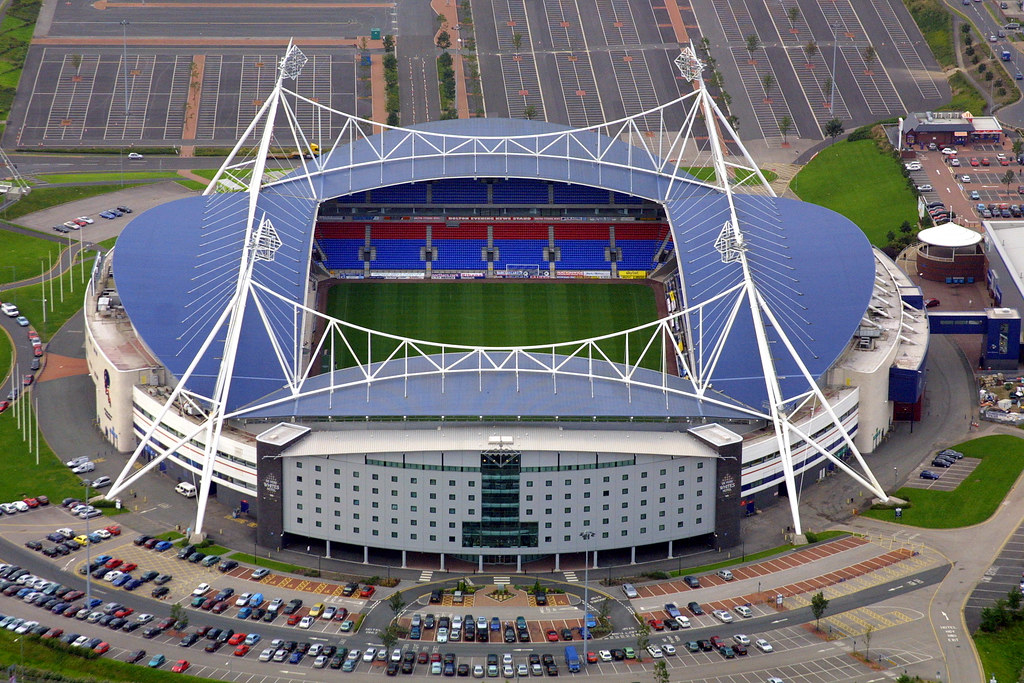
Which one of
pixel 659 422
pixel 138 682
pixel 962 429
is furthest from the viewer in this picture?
pixel 962 429

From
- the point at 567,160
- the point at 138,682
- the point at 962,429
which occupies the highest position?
the point at 567,160

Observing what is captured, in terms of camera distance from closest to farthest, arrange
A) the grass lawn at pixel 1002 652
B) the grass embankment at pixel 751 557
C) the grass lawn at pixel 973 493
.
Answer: the grass lawn at pixel 1002 652, the grass embankment at pixel 751 557, the grass lawn at pixel 973 493

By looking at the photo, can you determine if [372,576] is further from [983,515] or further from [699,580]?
[983,515]

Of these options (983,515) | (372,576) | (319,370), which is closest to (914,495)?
(983,515)

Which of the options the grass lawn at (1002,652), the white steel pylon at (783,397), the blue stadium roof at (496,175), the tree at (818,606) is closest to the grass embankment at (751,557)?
the white steel pylon at (783,397)

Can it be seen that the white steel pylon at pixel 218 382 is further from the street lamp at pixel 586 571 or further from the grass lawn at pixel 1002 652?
the grass lawn at pixel 1002 652

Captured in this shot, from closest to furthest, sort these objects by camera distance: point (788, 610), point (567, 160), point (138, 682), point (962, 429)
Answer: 1. point (138, 682)
2. point (788, 610)
3. point (962, 429)
4. point (567, 160)

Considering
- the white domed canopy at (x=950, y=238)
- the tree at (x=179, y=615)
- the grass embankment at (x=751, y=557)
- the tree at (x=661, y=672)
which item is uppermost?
the white domed canopy at (x=950, y=238)

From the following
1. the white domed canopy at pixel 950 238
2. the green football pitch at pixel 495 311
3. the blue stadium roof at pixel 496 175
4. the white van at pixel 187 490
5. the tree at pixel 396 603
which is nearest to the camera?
the tree at pixel 396 603
